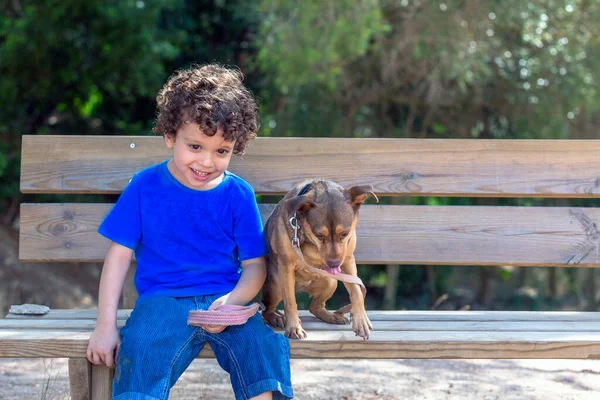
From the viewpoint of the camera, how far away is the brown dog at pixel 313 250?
3.42 m

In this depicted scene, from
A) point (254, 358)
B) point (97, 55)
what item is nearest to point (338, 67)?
point (97, 55)

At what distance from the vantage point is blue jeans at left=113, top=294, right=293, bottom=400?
9.98 feet

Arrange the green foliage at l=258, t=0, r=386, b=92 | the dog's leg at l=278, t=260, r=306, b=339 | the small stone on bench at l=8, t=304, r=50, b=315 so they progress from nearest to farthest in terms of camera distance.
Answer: the dog's leg at l=278, t=260, r=306, b=339 < the small stone on bench at l=8, t=304, r=50, b=315 < the green foliage at l=258, t=0, r=386, b=92

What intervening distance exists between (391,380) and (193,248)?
2.07 metres

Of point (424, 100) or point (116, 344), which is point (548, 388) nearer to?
point (116, 344)

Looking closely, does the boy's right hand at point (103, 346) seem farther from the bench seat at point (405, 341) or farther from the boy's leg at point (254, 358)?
the boy's leg at point (254, 358)

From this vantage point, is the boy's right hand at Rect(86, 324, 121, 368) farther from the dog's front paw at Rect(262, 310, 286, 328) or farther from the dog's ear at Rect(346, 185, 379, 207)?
the dog's ear at Rect(346, 185, 379, 207)

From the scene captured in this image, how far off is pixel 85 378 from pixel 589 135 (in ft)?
22.4

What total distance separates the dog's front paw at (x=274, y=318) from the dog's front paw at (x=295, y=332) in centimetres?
28

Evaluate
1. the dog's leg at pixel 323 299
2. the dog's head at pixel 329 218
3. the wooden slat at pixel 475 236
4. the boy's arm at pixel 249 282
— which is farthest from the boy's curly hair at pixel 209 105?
the wooden slat at pixel 475 236

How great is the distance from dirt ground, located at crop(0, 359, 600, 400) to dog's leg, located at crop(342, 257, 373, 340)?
1.22 m

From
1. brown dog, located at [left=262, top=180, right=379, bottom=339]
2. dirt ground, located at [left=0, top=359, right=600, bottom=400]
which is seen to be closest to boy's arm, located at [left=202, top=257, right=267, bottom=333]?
brown dog, located at [left=262, top=180, right=379, bottom=339]

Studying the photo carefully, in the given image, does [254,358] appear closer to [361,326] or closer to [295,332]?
[295,332]

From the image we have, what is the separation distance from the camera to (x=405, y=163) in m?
4.37
